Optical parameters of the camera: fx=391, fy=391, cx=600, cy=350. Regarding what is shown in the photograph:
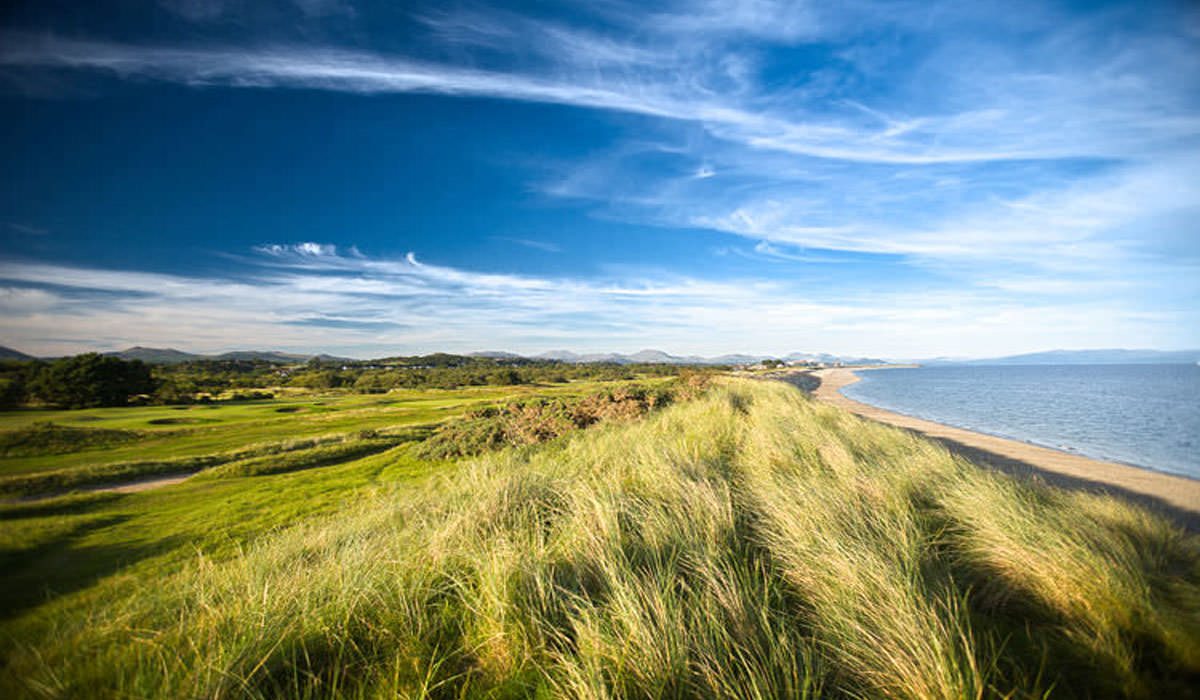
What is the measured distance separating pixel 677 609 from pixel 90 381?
22051 mm

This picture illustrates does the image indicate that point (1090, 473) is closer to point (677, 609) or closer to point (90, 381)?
point (677, 609)

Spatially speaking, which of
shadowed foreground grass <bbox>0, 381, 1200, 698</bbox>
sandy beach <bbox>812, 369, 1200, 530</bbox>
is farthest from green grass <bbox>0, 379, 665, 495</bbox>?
sandy beach <bbox>812, 369, 1200, 530</bbox>

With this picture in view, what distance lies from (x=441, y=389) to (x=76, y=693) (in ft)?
188

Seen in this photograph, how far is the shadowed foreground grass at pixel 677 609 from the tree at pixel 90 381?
40.9ft

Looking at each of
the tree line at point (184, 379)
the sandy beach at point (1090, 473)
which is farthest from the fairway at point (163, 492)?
the sandy beach at point (1090, 473)

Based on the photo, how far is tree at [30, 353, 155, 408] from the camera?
11.4m

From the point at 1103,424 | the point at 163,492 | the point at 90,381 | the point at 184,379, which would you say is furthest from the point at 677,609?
the point at 184,379

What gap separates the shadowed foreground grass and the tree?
40.9 ft

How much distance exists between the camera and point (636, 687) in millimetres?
2121

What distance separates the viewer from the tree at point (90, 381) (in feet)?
37.4

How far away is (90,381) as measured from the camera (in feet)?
46.0

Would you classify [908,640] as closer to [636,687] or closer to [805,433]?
[636,687]

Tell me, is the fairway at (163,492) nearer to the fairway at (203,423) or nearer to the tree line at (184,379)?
the fairway at (203,423)

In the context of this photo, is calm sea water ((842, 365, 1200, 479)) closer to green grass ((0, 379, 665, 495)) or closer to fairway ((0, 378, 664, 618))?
fairway ((0, 378, 664, 618))
